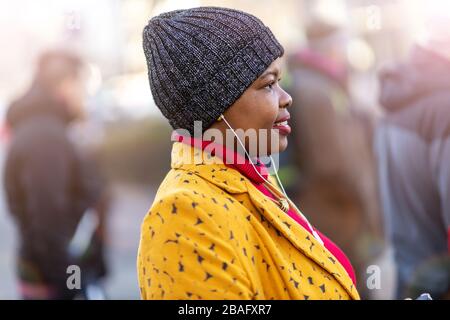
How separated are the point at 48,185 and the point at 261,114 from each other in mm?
2809

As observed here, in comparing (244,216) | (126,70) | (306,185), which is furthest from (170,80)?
(126,70)

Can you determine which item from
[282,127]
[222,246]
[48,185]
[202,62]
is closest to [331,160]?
[48,185]

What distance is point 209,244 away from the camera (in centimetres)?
166

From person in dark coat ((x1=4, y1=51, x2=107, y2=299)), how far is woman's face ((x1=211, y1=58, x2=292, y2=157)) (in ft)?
9.06

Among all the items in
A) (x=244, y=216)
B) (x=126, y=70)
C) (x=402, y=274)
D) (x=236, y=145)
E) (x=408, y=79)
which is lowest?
(x=402, y=274)

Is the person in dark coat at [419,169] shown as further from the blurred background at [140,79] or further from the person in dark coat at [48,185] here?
the person in dark coat at [48,185]

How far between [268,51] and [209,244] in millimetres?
524

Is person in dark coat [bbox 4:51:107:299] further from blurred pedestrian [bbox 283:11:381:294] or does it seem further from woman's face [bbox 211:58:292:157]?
woman's face [bbox 211:58:292:157]

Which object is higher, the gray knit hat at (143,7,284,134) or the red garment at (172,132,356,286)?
the gray knit hat at (143,7,284,134)

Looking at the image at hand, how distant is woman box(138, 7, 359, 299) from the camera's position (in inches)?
66.3

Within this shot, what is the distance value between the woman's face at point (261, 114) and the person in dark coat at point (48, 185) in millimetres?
2763

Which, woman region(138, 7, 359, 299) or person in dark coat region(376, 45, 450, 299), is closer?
woman region(138, 7, 359, 299)

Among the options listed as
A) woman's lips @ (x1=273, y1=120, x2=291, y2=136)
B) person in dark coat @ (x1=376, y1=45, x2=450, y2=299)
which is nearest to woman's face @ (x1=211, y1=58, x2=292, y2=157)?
woman's lips @ (x1=273, y1=120, x2=291, y2=136)
